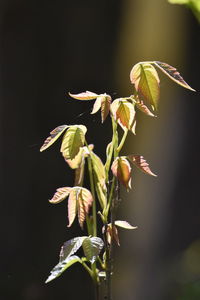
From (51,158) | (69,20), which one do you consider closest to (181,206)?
(51,158)

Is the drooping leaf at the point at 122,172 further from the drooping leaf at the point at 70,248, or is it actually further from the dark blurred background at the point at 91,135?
the dark blurred background at the point at 91,135

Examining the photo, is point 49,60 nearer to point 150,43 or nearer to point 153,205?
Answer: point 150,43

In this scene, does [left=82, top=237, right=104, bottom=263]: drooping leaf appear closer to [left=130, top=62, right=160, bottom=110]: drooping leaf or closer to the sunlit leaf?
→ the sunlit leaf

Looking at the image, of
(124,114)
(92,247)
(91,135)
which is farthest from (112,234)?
(91,135)

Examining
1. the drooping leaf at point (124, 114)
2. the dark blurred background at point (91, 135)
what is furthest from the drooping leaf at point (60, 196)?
the dark blurred background at point (91, 135)

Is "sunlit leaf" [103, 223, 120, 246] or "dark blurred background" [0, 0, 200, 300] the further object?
"dark blurred background" [0, 0, 200, 300]

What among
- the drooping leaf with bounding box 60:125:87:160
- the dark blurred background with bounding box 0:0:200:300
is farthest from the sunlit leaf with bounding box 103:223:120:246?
the dark blurred background with bounding box 0:0:200:300
